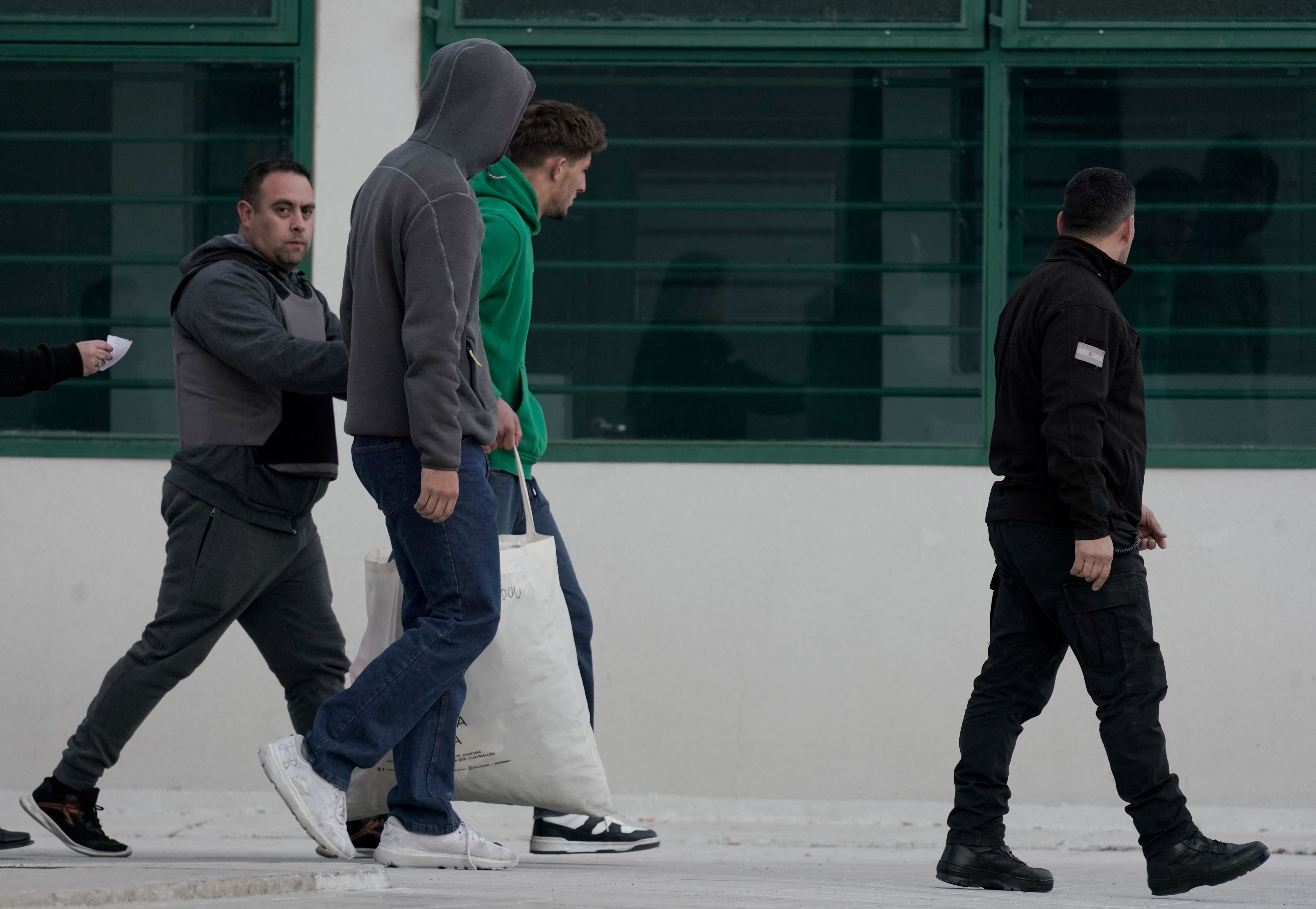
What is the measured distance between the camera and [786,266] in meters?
5.32

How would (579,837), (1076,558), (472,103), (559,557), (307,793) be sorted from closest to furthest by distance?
1. (307,793)
2. (472,103)
3. (1076,558)
4. (579,837)
5. (559,557)

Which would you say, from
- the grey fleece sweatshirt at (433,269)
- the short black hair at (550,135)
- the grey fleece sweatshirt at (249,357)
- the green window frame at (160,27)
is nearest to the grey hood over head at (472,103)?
the grey fleece sweatshirt at (433,269)

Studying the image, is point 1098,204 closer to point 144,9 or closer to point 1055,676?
point 1055,676

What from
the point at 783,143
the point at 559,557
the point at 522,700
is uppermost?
the point at 783,143

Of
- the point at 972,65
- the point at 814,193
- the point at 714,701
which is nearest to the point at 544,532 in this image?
the point at 714,701

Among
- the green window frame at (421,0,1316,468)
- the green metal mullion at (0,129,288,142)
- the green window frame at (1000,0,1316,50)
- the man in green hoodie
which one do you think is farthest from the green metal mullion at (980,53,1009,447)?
the green metal mullion at (0,129,288,142)

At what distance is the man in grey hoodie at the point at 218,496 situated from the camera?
13.3ft

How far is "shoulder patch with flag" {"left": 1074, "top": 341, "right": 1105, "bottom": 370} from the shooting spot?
12.1 feet

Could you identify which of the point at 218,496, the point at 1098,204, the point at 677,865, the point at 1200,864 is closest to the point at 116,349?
the point at 218,496

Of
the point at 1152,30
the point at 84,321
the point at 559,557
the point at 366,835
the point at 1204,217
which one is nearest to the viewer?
the point at 366,835

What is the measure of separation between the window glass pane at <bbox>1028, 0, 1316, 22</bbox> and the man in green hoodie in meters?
1.86

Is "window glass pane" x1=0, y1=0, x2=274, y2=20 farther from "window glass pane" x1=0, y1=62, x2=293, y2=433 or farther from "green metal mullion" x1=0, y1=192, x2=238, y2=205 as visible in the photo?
"green metal mullion" x1=0, y1=192, x2=238, y2=205

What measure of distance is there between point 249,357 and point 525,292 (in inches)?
27.3

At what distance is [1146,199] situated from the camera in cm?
530
